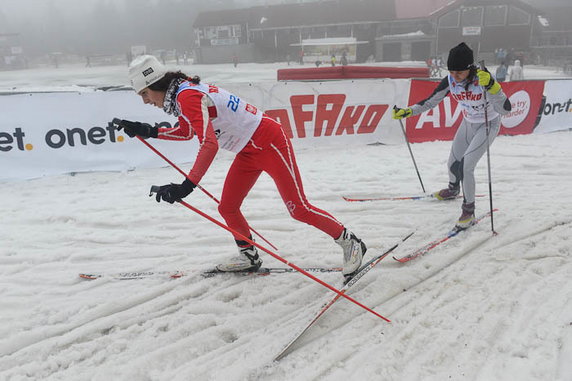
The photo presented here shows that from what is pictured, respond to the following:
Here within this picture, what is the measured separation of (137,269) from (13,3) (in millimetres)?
203082

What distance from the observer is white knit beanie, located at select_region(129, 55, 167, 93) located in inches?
110

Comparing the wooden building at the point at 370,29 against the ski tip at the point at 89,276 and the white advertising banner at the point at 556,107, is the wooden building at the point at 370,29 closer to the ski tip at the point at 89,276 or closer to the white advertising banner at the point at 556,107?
the white advertising banner at the point at 556,107

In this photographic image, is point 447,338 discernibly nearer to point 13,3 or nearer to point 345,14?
point 345,14

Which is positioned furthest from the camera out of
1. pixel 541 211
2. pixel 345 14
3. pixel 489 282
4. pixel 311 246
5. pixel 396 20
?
pixel 345 14

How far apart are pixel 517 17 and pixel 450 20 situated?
20.7 feet

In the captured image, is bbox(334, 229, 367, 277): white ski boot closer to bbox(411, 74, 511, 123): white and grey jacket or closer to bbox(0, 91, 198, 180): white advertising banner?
bbox(411, 74, 511, 123): white and grey jacket

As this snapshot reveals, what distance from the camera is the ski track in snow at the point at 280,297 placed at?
8.38ft

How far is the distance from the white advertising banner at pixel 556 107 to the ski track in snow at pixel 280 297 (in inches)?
204

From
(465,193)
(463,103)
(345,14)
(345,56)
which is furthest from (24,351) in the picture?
(345,14)

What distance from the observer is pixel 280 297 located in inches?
133

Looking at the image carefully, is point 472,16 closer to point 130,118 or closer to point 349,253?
point 130,118

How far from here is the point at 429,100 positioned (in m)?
4.78

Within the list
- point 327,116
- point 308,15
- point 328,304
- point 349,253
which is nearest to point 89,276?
point 328,304

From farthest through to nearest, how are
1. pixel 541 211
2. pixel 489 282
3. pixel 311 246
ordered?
1. pixel 541 211
2. pixel 311 246
3. pixel 489 282
